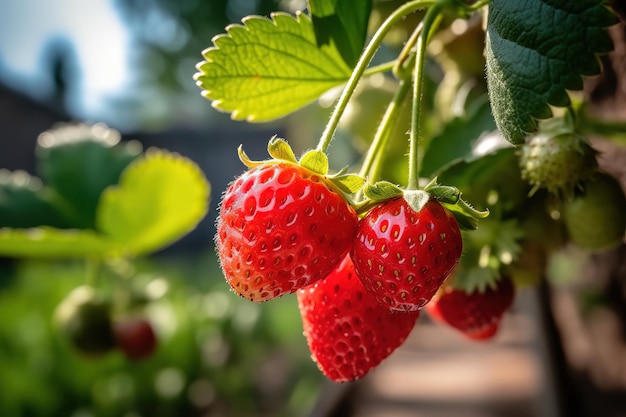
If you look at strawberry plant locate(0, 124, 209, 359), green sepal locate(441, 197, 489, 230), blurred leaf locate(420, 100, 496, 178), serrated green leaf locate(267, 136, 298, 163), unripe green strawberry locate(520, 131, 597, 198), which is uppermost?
serrated green leaf locate(267, 136, 298, 163)

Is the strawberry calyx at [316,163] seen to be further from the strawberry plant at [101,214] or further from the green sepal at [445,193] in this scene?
the strawberry plant at [101,214]

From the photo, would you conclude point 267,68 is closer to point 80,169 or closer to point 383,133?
point 383,133

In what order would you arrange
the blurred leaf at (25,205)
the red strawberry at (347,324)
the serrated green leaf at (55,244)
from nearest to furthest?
1. the red strawberry at (347,324)
2. the serrated green leaf at (55,244)
3. the blurred leaf at (25,205)

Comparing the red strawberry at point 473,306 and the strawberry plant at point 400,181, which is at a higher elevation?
the strawberry plant at point 400,181

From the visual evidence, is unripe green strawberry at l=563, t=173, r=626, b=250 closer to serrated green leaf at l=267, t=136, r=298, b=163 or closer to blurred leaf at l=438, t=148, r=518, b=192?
blurred leaf at l=438, t=148, r=518, b=192

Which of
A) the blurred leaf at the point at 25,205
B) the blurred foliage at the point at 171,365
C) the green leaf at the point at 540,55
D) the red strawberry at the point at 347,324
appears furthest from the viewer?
the blurred foliage at the point at 171,365

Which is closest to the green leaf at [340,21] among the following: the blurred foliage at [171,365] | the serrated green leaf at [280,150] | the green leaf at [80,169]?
the serrated green leaf at [280,150]

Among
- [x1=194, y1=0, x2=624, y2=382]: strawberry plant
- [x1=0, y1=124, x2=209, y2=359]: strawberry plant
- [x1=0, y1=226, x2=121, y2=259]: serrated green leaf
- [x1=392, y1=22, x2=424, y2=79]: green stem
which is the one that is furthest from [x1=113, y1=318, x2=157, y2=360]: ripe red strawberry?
[x1=392, y1=22, x2=424, y2=79]: green stem
